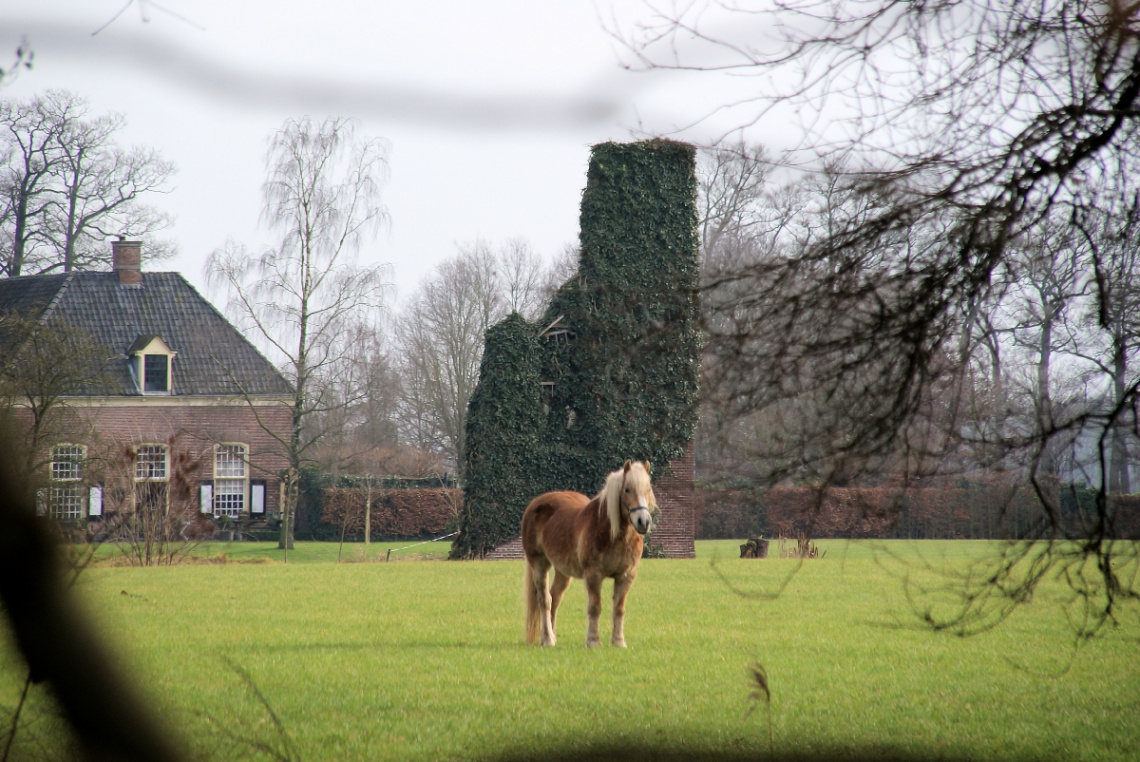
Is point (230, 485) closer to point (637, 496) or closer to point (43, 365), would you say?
point (43, 365)

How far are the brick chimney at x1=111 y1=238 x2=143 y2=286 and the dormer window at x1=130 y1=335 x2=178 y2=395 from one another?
6.75 ft

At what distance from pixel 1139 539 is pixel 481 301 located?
111ft

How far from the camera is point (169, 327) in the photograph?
3231cm

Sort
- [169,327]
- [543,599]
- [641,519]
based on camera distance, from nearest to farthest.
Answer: [641,519]
[543,599]
[169,327]

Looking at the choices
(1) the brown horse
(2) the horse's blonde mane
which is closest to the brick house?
(1) the brown horse

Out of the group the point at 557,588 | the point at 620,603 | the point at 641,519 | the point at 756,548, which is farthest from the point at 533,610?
the point at 756,548

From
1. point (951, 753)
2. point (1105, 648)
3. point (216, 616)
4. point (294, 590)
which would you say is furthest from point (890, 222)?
point (294, 590)

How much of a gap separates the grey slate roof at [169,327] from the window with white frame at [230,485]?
2.20m

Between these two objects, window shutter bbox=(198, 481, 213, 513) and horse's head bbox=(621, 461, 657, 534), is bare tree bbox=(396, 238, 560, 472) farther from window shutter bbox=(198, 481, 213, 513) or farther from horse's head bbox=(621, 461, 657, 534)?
horse's head bbox=(621, 461, 657, 534)

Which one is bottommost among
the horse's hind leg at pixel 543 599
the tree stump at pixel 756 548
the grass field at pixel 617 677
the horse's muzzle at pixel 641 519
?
the tree stump at pixel 756 548

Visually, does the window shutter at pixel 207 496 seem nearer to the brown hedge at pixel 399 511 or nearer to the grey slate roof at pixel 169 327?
the grey slate roof at pixel 169 327

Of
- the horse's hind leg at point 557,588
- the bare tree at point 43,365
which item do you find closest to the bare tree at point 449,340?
the bare tree at point 43,365

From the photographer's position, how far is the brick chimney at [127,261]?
1249 inches

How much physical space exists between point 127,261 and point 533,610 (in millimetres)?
26904
